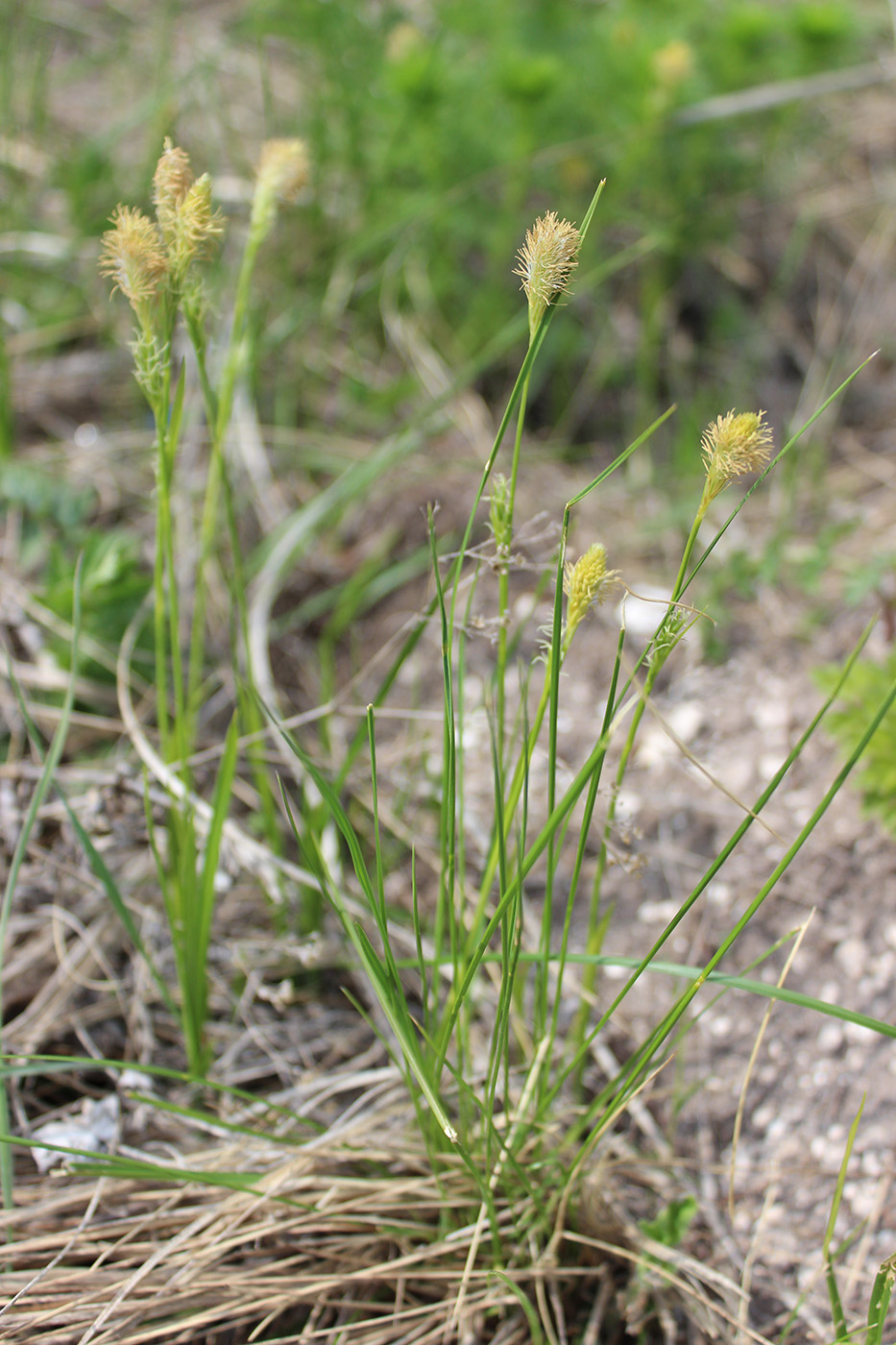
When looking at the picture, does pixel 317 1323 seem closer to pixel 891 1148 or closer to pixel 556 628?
pixel 891 1148

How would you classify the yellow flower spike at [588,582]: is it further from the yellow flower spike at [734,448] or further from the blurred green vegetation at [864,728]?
the blurred green vegetation at [864,728]

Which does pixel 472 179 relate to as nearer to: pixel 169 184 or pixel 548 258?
pixel 169 184

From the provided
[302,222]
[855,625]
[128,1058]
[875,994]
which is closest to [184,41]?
[302,222]

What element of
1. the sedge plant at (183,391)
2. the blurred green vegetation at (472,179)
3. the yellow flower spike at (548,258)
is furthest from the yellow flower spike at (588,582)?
the blurred green vegetation at (472,179)

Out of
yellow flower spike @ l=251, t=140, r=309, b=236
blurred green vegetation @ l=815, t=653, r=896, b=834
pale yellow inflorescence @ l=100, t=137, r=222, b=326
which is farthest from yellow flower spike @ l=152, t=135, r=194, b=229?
blurred green vegetation @ l=815, t=653, r=896, b=834

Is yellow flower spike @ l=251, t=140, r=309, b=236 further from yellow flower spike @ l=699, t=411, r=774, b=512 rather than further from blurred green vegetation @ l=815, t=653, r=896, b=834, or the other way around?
blurred green vegetation @ l=815, t=653, r=896, b=834

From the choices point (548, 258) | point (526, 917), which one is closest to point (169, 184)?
point (548, 258)
